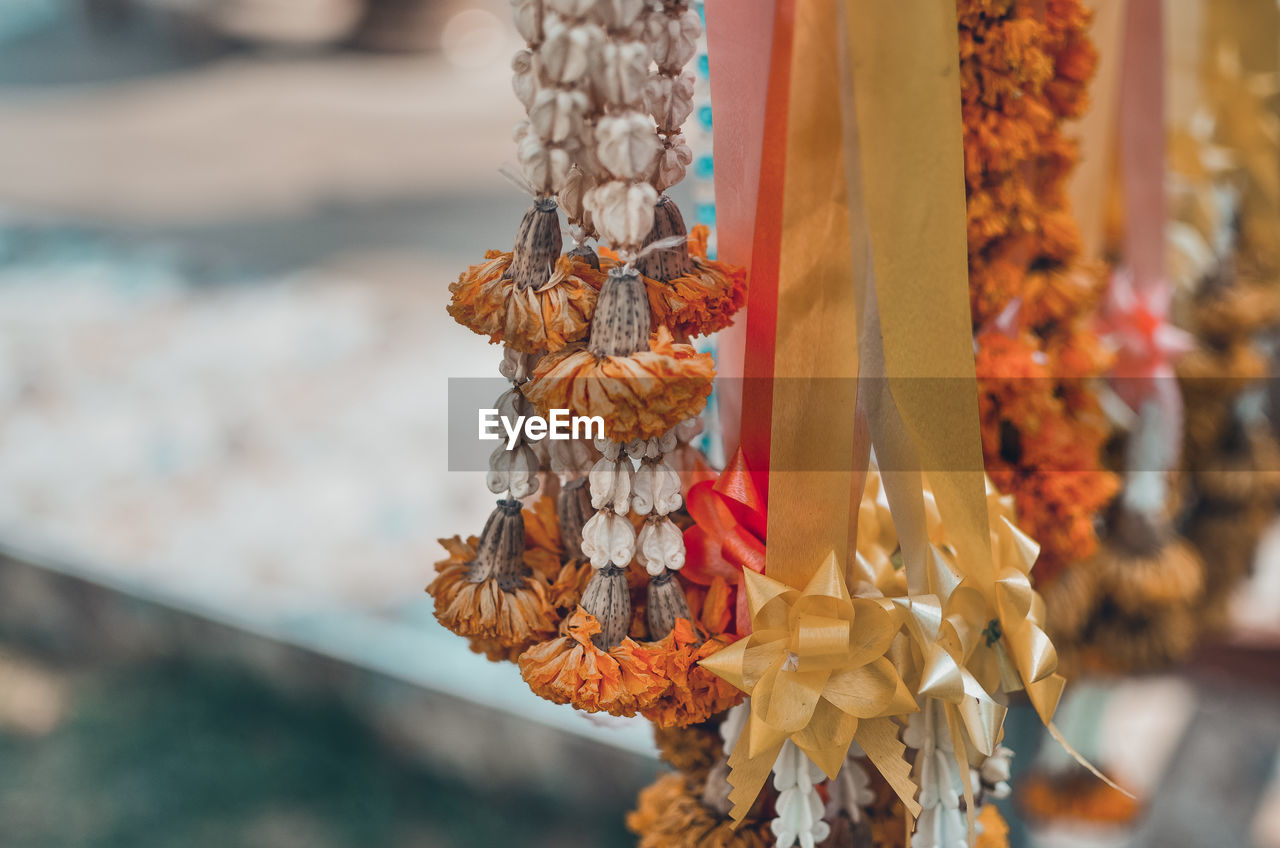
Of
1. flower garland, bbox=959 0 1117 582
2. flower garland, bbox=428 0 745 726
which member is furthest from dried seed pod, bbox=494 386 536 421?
flower garland, bbox=959 0 1117 582

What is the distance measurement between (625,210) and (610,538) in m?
0.12

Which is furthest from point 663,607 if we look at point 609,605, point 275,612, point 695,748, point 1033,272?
point 275,612

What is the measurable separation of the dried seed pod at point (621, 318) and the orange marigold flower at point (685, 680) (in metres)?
0.11

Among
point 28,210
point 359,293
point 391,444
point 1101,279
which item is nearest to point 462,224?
point 359,293

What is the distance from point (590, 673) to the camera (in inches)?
14.9

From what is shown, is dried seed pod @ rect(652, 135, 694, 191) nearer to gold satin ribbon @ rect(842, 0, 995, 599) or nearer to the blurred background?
gold satin ribbon @ rect(842, 0, 995, 599)

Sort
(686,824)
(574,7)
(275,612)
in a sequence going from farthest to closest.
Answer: (275,612) → (686,824) → (574,7)

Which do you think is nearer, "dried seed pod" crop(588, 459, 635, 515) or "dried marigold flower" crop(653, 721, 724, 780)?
"dried seed pod" crop(588, 459, 635, 515)

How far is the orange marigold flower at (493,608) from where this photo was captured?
411 mm

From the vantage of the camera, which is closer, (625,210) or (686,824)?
(625,210)

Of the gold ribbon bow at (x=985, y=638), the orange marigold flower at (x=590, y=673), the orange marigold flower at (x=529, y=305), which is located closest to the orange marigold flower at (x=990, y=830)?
the gold ribbon bow at (x=985, y=638)

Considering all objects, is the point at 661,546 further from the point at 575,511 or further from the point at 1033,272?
the point at 1033,272

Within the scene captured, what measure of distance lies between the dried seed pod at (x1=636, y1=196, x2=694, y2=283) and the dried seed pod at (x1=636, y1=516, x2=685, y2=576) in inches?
3.7

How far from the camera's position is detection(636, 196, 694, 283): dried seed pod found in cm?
40
